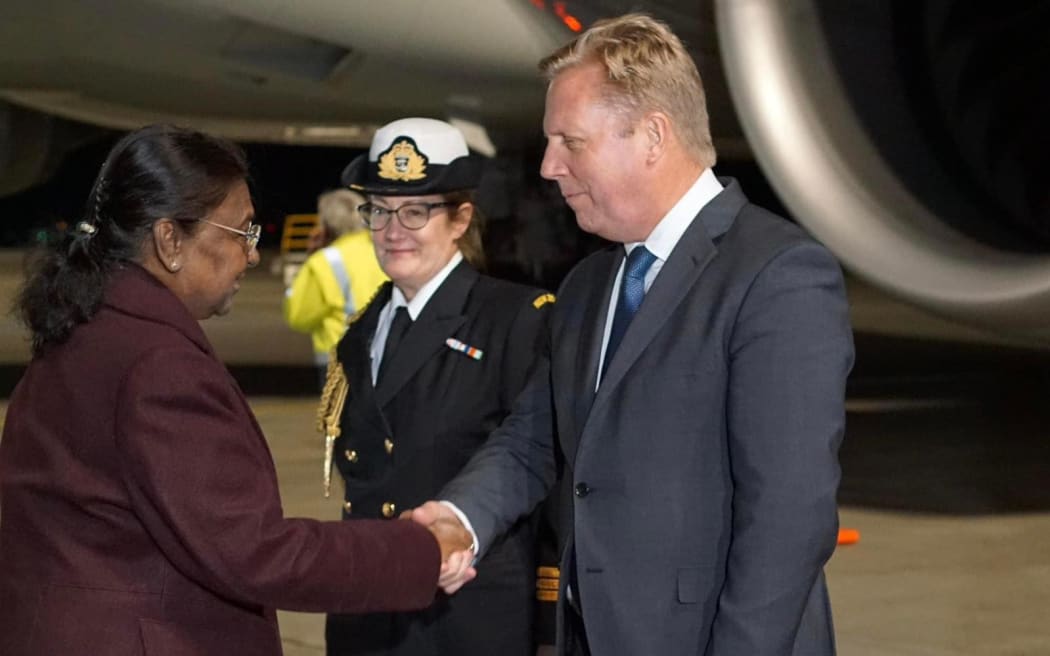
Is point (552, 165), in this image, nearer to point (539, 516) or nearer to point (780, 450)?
point (780, 450)

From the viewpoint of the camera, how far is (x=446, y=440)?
2496 millimetres

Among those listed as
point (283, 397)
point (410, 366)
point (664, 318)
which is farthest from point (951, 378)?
point (664, 318)

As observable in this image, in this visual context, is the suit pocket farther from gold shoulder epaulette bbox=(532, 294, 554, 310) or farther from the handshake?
gold shoulder epaulette bbox=(532, 294, 554, 310)

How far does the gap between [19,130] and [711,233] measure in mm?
5515

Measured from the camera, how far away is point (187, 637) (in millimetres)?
1814

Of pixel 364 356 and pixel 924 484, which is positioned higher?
pixel 364 356

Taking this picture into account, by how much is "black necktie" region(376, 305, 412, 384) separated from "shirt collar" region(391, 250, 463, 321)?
0.4 inches

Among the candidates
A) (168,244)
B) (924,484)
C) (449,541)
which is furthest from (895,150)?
(168,244)

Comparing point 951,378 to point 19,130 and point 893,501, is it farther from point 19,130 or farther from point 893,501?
point 19,130

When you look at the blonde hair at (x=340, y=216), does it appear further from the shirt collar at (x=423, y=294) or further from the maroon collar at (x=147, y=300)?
the maroon collar at (x=147, y=300)

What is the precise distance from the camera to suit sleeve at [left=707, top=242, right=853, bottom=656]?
1.76m

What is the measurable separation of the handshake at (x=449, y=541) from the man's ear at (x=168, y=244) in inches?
18.1

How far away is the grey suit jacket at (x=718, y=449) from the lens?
5.81 ft

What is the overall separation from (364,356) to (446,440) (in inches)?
9.1
